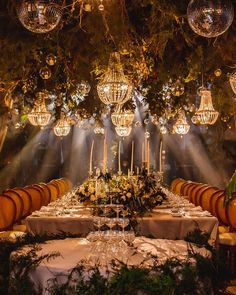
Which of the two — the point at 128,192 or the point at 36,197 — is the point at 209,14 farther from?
the point at 36,197

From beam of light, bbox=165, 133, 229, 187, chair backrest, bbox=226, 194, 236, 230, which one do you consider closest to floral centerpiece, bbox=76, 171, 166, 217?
chair backrest, bbox=226, 194, 236, 230

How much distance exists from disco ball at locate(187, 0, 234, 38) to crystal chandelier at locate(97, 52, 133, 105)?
1858mm

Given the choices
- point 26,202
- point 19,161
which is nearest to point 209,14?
point 26,202

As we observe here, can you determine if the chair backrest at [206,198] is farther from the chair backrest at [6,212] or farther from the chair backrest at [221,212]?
the chair backrest at [6,212]

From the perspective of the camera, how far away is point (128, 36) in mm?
5262

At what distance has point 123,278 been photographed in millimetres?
3006

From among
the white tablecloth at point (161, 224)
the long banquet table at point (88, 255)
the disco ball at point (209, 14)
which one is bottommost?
the white tablecloth at point (161, 224)

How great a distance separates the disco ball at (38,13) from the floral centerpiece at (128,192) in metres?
2.78

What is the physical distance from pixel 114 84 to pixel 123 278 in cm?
291

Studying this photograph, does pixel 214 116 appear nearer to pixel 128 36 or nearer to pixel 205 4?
pixel 128 36

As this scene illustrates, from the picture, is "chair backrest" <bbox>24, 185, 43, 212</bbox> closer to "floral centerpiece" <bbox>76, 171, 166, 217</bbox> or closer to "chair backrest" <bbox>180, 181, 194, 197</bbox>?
"floral centerpiece" <bbox>76, 171, 166, 217</bbox>

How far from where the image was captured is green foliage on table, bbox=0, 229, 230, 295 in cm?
303

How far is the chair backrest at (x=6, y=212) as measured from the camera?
7.16 metres

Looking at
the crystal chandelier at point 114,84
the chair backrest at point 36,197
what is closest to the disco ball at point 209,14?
the crystal chandelier at point 114,84
